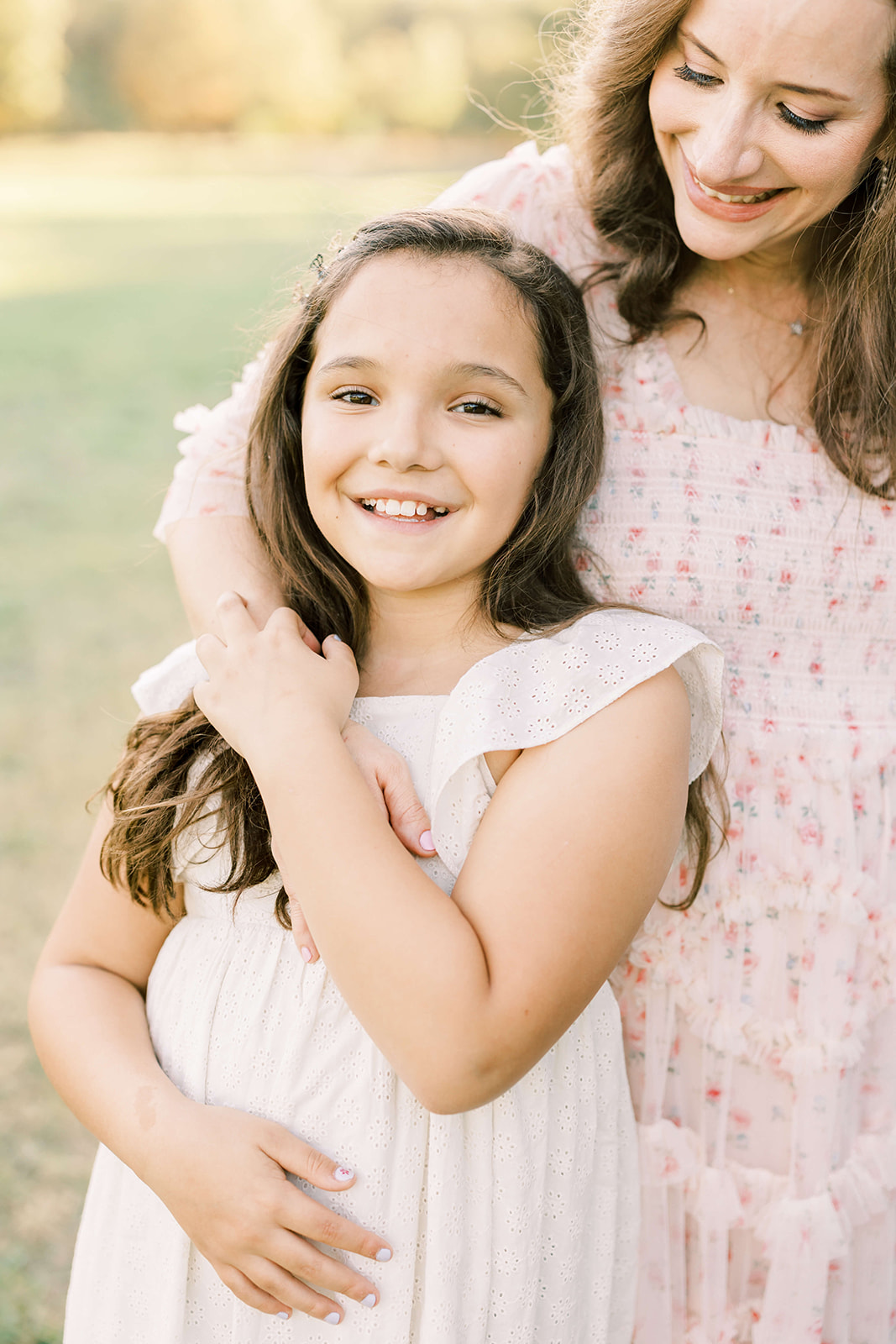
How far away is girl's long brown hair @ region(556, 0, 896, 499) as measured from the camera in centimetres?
170

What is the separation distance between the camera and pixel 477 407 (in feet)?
5.09

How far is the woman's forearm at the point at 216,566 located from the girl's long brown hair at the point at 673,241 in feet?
2.11

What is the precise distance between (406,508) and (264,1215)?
0.85 meters

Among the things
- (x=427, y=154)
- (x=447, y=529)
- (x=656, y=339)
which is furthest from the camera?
(x=427, y=154)

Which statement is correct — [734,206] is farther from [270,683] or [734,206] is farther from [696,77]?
[270,683]

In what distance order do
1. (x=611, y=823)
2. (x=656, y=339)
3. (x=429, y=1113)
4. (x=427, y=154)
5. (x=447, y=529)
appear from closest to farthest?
(x=611, y=823) → (x=429, y=1113) → (x=447, y=529) → (x=656, y=339) → (x=427, y=154)

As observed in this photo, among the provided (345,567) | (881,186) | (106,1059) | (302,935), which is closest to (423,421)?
(345,567)

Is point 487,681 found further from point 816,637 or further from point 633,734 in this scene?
point 816,637

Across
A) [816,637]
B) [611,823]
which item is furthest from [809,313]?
[611,823]

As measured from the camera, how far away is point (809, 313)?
1.86 m

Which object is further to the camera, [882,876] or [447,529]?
[882,876]

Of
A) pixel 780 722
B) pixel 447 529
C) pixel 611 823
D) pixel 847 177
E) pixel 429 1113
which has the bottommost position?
pixel 429 1113

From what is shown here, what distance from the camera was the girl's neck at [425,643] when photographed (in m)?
1.63

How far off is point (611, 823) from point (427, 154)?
19.3 meters
